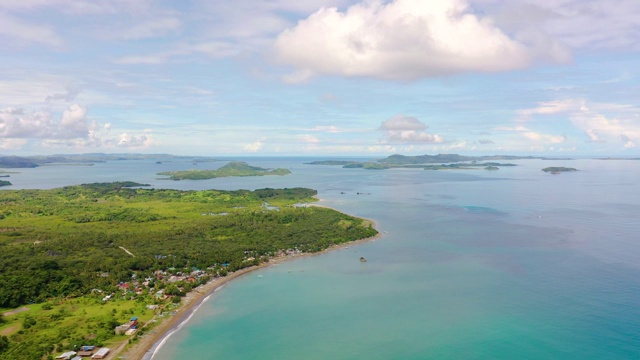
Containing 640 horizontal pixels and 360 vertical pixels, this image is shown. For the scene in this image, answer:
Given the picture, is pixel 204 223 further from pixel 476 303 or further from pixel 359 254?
pixel 476 303

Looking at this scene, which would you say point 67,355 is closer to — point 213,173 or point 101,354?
point 101,354

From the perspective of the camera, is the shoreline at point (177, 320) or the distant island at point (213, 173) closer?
the shoreline at point (177, 320)

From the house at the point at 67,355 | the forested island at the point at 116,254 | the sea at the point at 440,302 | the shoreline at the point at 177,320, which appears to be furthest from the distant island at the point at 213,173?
the house at the point at 67,355

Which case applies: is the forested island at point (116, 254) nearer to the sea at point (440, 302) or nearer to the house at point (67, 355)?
the house at point (67, 355)

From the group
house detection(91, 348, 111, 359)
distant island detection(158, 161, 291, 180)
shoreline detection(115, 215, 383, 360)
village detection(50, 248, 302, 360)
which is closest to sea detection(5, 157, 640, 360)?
shoreline detection(115, 215, 383, 360)

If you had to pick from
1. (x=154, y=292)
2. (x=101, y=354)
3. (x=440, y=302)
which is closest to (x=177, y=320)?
(x=154, y=292)
